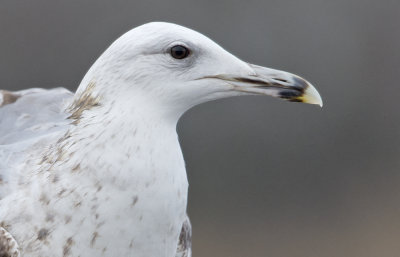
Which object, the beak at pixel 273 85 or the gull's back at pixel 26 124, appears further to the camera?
the gull's back at pixel 26 124

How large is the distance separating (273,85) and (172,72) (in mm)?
157

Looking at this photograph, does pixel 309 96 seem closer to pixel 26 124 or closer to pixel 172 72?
pixel 172 72

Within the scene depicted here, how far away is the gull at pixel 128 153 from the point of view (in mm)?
1346

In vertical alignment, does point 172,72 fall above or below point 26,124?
above

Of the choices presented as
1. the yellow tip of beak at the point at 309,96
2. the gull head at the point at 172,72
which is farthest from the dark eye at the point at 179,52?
the yellow tip of beak at the point at 309,96

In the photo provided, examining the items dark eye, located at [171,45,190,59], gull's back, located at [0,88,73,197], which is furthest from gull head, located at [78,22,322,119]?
gull's back, located at [0,88,73,197]

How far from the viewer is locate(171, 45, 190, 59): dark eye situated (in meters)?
1.36

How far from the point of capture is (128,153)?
1.35 meters

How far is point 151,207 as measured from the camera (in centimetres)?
135

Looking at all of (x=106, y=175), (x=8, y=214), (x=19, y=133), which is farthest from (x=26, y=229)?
(x=19, y=133)

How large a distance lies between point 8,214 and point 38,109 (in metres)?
0.34

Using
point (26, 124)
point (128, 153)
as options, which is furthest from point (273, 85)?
point (26, 124)

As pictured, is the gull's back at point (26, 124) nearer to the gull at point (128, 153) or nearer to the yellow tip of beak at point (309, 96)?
the gull at point (128, 153)

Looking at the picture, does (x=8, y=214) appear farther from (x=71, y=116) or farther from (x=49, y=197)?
(x=71, y=116)
